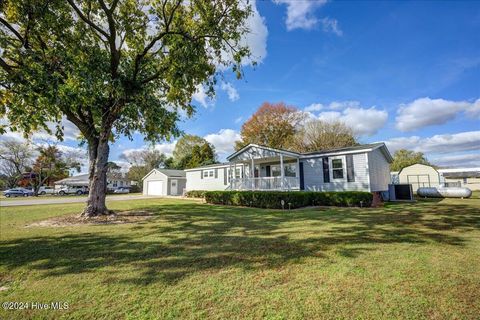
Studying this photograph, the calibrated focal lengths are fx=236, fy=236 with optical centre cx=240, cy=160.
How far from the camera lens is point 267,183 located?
18516mm

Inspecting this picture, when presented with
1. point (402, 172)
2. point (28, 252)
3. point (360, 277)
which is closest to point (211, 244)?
point (360, 277)

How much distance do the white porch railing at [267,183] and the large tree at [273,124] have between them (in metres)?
16.2

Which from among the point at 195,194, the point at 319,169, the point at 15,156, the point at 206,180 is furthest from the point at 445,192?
the point at 15,156

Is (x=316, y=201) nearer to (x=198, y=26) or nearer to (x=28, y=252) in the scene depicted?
(x=198, y=26)

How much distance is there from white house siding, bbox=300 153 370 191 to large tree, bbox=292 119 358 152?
14.1 metres

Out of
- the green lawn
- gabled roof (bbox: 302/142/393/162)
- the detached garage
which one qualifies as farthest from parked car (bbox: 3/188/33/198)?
gabled roof (bbox: 302/142/393/162)

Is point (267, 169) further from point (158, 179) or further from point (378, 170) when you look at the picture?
point (158, 179)

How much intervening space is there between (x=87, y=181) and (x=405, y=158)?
72.1 meters

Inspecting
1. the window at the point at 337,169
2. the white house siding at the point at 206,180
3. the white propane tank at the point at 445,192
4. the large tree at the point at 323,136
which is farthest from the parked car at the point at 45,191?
the white propane tank at the point at 445,192

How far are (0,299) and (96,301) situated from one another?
147 cm

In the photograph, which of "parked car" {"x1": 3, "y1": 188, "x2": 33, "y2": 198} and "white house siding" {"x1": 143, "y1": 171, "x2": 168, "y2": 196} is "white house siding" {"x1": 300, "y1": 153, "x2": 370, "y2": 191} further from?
"parked car" {"x1": 3, "y1": 188, "x2": 33, "y2": 198}

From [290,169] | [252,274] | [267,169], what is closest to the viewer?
[252,274]

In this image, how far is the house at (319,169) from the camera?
49.6 feet

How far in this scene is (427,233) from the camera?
6.55 meters
